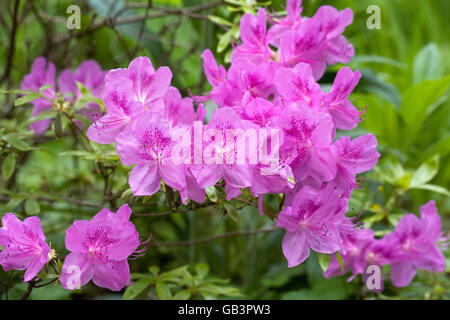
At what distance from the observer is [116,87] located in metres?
0.72

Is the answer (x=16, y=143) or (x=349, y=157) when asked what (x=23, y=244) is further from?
(x=349, y=157)

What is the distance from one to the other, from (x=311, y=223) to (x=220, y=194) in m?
0.15

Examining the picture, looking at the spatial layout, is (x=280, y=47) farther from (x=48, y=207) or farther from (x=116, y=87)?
(x=48, y=207)

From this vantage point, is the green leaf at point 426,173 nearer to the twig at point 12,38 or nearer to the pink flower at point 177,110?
the pink flower at point 177,110

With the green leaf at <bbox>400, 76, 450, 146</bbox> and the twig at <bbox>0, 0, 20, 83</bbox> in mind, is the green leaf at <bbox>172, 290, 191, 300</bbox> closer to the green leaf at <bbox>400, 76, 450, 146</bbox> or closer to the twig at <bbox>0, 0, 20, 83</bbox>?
the twig at <bbox>0, 0, 20, 83</bbox>

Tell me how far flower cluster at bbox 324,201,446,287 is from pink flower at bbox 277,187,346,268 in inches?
9.2

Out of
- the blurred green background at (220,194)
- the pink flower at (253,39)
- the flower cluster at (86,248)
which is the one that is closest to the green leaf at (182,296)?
the blurred green background at (220,194)

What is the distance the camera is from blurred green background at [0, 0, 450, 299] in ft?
3.32

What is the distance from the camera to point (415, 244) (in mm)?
996

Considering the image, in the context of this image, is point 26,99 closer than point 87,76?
Yes

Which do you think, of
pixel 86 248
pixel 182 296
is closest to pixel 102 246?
pixel 86 248

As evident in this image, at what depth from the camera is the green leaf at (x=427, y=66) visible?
5.56 ft

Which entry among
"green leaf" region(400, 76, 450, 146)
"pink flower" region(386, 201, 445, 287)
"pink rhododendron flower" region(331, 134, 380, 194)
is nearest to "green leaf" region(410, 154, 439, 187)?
"pink flower" region(386, 201, 445, 287)
